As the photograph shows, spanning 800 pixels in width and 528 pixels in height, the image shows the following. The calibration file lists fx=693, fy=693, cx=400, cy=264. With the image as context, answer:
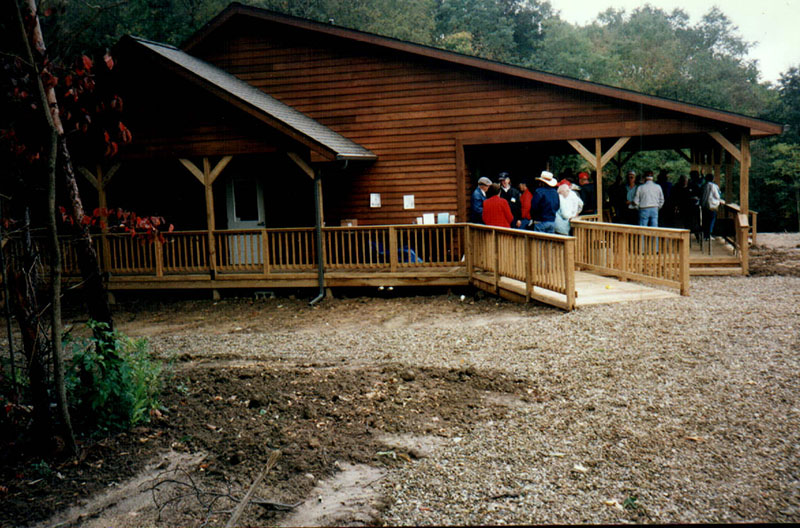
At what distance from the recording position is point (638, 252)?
1155cm

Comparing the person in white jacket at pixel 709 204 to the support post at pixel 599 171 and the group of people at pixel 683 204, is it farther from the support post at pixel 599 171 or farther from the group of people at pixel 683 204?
the support post at pixel 599 171

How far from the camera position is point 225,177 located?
637 inches

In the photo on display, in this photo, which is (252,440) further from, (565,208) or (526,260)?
(565,208)

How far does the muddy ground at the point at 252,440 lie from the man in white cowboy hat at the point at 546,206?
5.01m

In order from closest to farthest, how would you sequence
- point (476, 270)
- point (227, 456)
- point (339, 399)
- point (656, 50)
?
point (227, 456) → point (339, 399) → point (476, 270) → point (656, 50)

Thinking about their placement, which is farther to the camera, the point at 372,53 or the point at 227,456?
the point at 372,53

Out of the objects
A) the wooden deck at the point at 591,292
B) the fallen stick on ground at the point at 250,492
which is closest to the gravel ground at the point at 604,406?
the wooden deck at the point at 591,292

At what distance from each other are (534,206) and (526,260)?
5.12 feet

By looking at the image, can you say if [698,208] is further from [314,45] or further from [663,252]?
[314,45]

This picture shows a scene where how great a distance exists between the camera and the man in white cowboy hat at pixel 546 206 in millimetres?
12164

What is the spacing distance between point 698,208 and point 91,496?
14866 mm

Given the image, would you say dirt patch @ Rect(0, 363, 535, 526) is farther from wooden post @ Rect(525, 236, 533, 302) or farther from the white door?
the white door

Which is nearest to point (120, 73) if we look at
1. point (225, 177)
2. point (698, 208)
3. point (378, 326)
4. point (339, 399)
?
point (225, 177)

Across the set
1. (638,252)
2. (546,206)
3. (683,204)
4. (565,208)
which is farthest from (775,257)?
(546,206)
